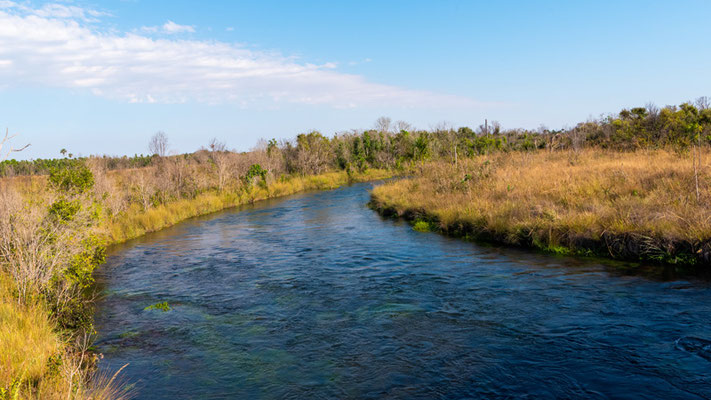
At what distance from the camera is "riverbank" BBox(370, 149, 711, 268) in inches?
493

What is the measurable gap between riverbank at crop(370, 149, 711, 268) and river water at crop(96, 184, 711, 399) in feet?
3.29

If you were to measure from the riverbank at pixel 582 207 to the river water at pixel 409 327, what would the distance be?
1004mm

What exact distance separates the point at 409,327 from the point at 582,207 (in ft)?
32.2

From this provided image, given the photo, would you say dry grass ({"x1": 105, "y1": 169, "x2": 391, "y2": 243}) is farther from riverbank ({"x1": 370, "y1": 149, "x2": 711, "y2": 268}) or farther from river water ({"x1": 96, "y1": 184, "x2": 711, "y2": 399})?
riverbank ({"x1": 370, "y1": 149, "x2": 711, "y2": 268})

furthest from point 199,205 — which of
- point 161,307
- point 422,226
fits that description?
point 161,307

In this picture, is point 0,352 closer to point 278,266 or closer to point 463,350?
point 463,350

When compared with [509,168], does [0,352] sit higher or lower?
lower

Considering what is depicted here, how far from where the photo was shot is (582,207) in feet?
52.1

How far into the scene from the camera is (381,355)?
8297 millimetres

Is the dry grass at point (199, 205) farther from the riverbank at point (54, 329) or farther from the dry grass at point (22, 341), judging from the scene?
the dry grass at point (22, 341)

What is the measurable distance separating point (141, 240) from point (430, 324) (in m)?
18.4

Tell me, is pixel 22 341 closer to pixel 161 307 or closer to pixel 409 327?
pixel 161 307

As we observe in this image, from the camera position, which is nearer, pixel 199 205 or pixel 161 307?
pixel 161 307

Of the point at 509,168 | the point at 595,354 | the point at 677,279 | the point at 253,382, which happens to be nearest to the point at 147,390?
the point at 253,382
